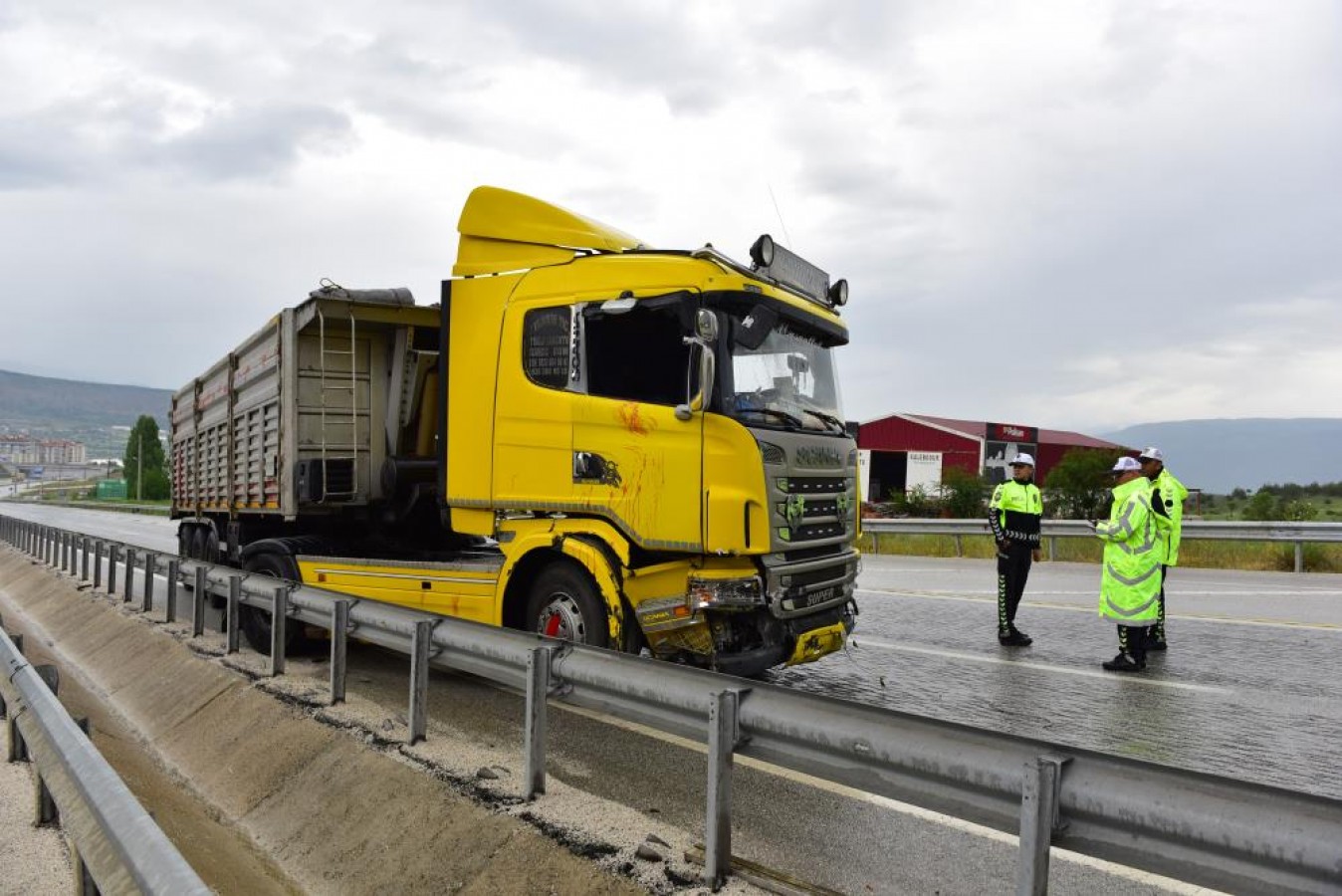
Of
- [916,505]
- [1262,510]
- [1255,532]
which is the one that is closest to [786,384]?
[1255,532]

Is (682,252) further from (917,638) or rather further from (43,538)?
(43,538)

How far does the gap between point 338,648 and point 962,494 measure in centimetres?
3271

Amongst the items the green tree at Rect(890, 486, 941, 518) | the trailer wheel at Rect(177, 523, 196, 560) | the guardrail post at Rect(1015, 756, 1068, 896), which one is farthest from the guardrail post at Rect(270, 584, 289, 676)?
the green tree at Rect(890, 486, 941, 518)

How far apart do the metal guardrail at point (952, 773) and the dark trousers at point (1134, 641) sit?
517 cm

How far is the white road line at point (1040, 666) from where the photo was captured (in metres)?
7.09

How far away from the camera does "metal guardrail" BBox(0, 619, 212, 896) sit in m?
2.53

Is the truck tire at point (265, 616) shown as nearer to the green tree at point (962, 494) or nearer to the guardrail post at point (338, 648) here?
the guardrail post at point (338, 648)

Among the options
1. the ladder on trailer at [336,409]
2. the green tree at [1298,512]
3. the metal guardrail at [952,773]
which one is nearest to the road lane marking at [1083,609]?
the ladder on trailer at [336,409]

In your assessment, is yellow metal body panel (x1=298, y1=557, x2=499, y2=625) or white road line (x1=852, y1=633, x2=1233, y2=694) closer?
yellow metal body panel (x1=298, y1=557, x2=499, y2=625)

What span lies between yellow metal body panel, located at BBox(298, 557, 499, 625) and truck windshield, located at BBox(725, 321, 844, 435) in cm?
212

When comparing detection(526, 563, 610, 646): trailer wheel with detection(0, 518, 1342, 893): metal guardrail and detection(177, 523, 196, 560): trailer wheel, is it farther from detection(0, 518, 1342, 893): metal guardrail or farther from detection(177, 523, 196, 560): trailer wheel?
detection(177, 523, 196, 560): trailer wheel

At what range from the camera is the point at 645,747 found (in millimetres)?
5395

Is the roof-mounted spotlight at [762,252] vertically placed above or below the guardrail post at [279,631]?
above

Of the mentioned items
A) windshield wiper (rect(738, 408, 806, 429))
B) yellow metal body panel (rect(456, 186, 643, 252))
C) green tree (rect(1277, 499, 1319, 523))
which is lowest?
green tree (rect(1277, 499, 1319, 523))
